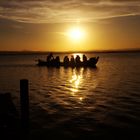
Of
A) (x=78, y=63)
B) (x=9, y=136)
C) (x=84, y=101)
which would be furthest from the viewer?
(x=78, y=63)

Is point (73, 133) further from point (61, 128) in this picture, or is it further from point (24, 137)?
point (24, 137)

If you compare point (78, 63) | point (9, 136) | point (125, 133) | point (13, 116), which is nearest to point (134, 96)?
point (125, 133)

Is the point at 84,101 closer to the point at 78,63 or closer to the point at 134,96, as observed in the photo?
the point at 134,96

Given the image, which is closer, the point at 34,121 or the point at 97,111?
the point at 34,121

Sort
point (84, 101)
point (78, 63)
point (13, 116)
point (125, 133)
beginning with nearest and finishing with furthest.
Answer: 1. point (125, 133)
2. point (13, 116)
3. point (84, 101)
4. point (78, 63)

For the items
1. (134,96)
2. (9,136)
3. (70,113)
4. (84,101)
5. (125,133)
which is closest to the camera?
(9,136)

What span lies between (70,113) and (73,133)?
10.7 feet

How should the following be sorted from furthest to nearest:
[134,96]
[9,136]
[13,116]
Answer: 1. [134,96]
2. [13,116]
3. [9,136]

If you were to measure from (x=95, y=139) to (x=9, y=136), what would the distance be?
3497 millimetres

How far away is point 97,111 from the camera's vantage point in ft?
51.1

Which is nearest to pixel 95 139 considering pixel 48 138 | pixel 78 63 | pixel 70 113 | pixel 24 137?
pixel 48 138

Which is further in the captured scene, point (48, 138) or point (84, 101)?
point (84, 101)

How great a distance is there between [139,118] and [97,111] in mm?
2480

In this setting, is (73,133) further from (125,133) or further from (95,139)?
(125,133)
